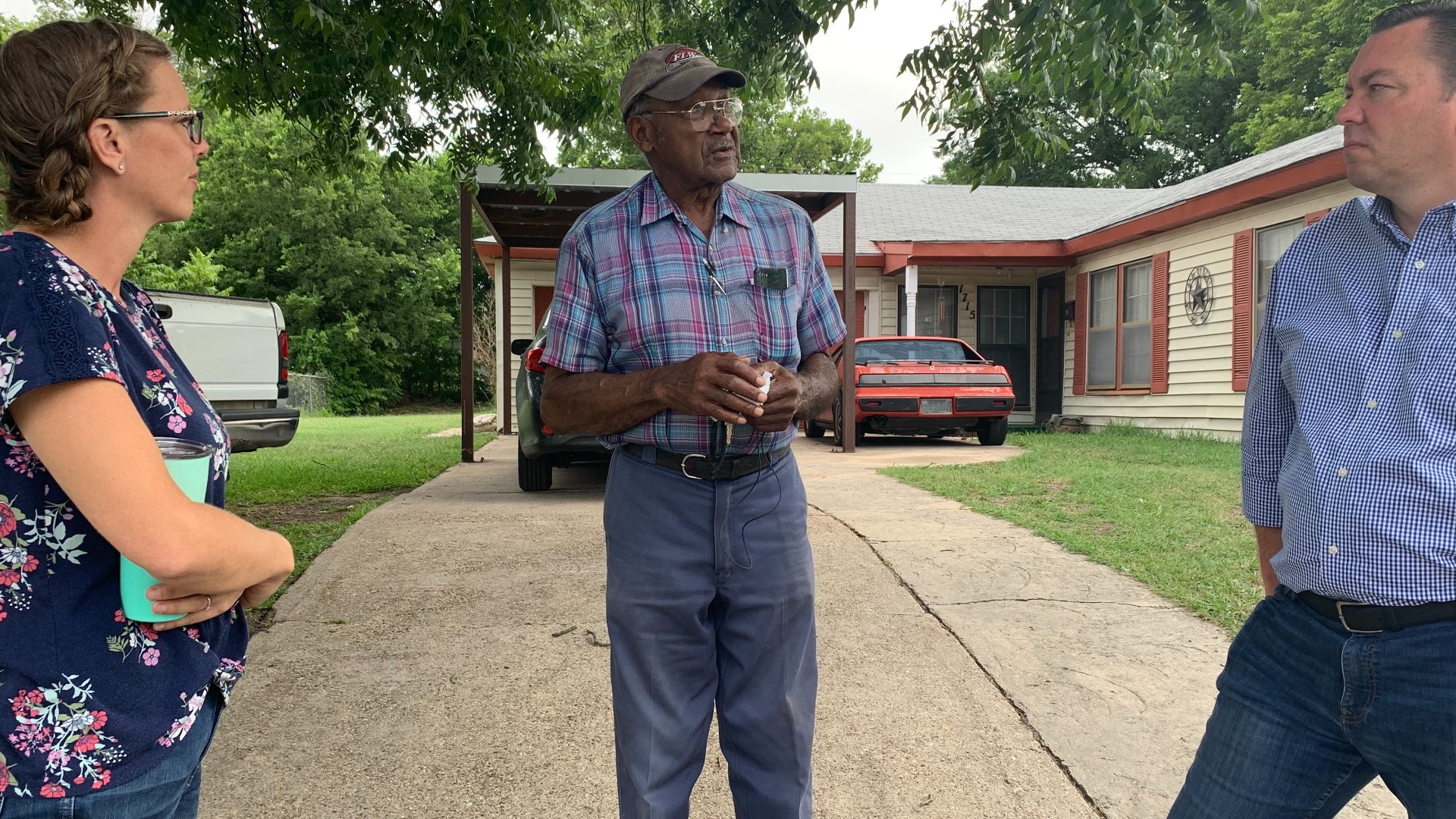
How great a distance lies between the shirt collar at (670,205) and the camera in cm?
221

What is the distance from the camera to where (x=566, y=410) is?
216cm

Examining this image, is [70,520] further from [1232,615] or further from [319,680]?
[1232,615]

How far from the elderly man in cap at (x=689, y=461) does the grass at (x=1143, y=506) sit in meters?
2.97

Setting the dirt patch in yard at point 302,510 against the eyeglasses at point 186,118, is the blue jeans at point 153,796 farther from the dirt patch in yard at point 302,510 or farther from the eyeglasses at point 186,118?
the dirt patch in yard at point 302,510

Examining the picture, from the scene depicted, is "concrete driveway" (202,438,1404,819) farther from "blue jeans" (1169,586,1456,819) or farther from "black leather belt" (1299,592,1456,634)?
"black leather belt" (1299,592,1456,634)

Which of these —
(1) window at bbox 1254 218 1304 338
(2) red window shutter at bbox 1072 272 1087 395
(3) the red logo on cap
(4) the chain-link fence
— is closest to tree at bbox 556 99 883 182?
(4) the chain-link fence

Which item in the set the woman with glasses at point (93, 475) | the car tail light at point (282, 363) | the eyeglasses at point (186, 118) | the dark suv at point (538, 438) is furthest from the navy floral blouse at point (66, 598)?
the car tail light at point (282, 363)

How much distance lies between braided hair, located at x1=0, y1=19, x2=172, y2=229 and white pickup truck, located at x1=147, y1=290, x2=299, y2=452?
8.54 metres

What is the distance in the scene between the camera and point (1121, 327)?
14883 millimetres

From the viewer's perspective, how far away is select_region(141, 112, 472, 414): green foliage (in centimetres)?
3209

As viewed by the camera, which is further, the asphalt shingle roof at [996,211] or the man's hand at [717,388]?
the asphalt shingle roof at [996,211]

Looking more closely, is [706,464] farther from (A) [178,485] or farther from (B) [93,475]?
(B) [93,475]

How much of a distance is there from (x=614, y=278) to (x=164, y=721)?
3.99 feet

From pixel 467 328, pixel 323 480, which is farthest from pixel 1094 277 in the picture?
pixel 323 480
